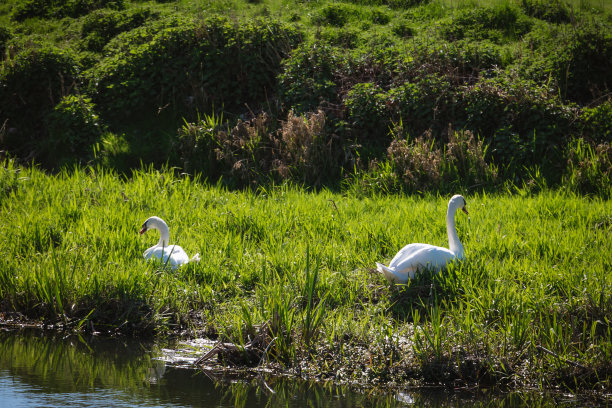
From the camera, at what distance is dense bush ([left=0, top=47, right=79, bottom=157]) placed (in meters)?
11.6

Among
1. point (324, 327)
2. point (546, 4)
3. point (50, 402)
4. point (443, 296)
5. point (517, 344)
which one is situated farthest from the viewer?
point (546, 4)

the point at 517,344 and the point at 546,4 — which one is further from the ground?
the point at 546,4

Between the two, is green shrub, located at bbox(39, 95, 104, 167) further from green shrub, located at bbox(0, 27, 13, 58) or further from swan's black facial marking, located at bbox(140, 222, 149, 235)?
swan's black facial marking, located at bbox(140, 222, 149, 235)

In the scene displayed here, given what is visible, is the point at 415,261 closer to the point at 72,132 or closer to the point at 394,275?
the point at 394,275

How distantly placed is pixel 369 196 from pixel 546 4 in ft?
22.1

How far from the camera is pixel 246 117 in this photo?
35.5 ft

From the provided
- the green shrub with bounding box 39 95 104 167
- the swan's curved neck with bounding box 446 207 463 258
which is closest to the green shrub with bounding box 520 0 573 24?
the swan's curved neck with bounding box 446 207 463 258

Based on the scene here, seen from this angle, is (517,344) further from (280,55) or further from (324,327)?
(280,55)

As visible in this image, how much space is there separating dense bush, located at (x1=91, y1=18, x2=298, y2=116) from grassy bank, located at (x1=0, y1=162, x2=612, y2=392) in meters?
3.34

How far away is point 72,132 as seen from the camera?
10633mm

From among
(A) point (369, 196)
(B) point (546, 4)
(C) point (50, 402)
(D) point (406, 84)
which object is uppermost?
(B) point (546, 4)

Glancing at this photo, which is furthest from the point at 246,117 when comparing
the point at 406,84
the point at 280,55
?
the point at 406,84

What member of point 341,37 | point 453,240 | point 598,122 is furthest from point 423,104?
point 453,240

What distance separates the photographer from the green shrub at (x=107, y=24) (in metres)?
13.3
